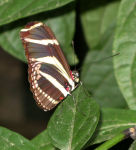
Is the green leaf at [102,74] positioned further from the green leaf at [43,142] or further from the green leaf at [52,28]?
the green leaf at [43,142]

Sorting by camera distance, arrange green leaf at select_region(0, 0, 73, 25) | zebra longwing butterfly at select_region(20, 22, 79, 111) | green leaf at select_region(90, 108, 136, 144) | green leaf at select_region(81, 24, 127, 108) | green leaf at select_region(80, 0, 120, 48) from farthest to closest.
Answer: green leaf at select_region(80, 0, 120, 48) → green leaf at select_region(81, 24, 127, 108) → zebra longwing butterfly at select_region(20, 22, 79, 111) → green leaf at select_region(0, 0, 73, 25) → green leaf at select_region(90, 108, 136, 144)

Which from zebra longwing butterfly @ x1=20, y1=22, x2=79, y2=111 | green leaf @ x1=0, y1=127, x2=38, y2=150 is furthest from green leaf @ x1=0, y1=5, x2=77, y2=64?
green leaf @ x1=0, y1=127, x2=38, y2=150

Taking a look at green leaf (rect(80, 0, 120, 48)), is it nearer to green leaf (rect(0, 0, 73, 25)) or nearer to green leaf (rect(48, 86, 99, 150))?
green leaf (rect(0, 0, 73, 25))

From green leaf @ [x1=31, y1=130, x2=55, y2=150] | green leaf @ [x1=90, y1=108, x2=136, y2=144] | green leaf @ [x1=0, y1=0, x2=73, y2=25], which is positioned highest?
green leaf @ [x1=0, y1=0, x2=73, y2=25]

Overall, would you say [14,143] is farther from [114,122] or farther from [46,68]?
[46,68]

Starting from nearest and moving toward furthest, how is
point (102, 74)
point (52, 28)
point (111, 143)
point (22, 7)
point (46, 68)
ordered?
point (111, 143)
point (22, 7)
point (46, 68)
point (52, 28)
point (102, 74)

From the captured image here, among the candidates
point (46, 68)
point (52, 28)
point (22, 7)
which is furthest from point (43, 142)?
point (52, 28)
